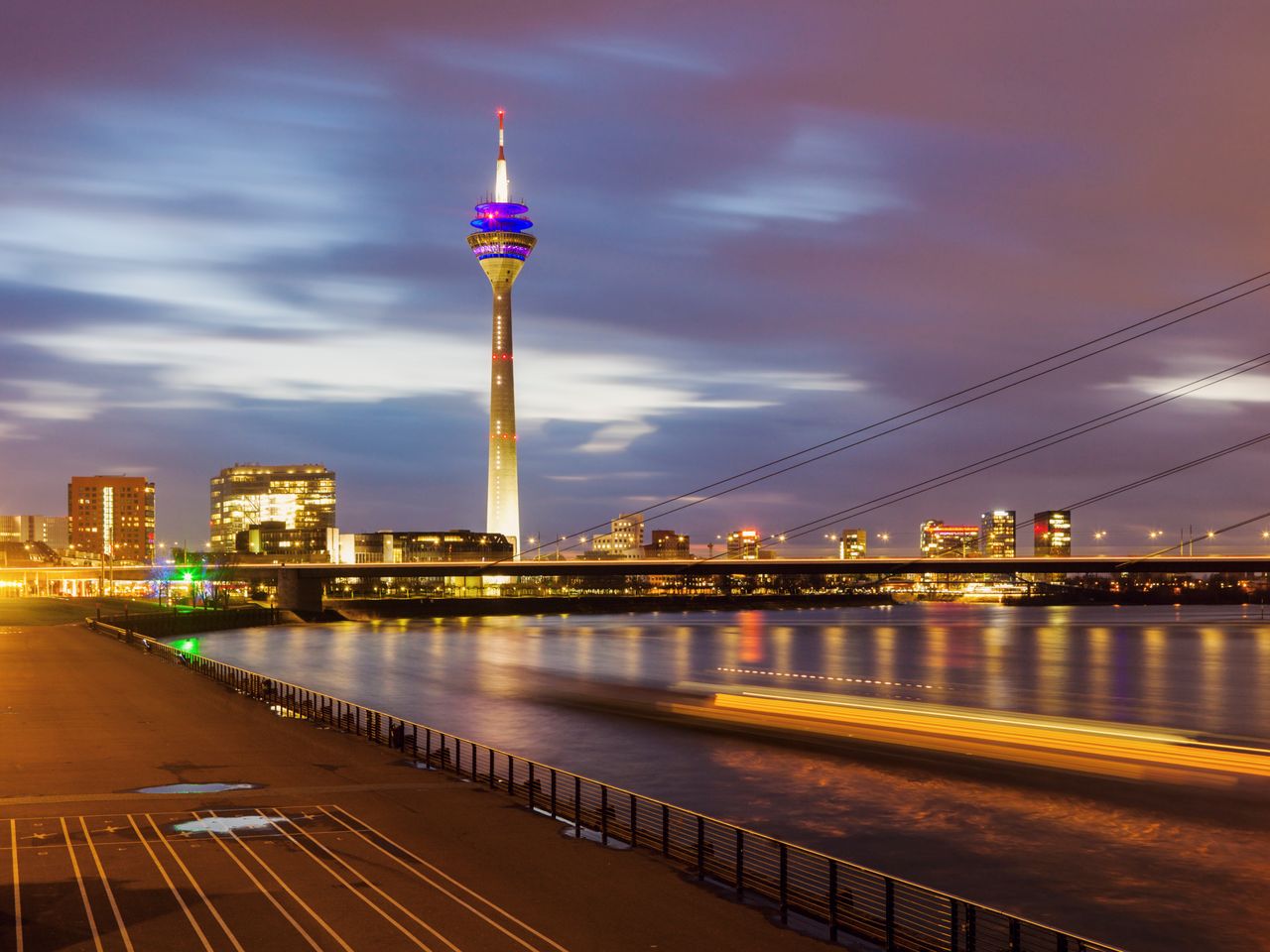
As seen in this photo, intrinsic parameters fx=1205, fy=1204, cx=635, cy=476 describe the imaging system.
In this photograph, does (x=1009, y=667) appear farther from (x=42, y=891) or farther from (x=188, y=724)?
(x=42, y=891)

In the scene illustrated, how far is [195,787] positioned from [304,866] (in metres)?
8.37

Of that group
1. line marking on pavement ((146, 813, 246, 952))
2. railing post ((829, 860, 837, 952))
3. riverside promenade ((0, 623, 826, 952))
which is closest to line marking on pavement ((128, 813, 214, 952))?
riverside promenade ((0, 623, 826, 952))

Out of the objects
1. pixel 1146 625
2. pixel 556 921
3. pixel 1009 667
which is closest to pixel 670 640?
pixel 1009 667

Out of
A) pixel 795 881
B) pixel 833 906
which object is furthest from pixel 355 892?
pixel 795 881

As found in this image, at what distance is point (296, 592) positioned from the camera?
514 ft

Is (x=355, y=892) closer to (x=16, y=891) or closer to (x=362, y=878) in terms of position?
(x=362, y=878)

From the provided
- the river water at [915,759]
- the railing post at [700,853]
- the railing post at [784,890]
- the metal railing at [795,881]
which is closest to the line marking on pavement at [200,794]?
the metal railing at [795,881]

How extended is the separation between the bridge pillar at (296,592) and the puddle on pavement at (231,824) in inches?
5331

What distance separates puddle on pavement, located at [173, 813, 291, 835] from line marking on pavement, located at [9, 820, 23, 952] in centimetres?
271

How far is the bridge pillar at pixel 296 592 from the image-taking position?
155375 millimetres

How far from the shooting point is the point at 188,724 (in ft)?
126

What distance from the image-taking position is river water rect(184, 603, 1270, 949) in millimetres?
26562

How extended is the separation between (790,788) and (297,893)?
20.9 metres

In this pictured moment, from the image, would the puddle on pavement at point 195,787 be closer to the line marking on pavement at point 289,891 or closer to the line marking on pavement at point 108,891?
the line marking on pavement at point 108,891
